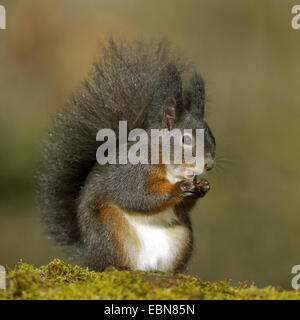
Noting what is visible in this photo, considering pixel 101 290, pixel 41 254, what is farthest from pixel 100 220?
pixel 41 254

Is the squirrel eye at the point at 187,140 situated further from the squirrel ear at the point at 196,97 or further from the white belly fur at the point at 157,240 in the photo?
the white belly fur at the point at 157,240

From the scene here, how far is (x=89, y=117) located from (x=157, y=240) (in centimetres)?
71

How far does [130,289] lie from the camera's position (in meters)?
1.47

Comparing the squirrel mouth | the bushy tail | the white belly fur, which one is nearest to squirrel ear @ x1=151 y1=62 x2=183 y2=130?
the bushy tail

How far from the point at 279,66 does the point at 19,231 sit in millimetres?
3334

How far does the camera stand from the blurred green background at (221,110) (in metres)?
5.18

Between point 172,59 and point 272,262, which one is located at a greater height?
point 172,59

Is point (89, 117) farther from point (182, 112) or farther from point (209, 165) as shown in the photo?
point (209, 165)

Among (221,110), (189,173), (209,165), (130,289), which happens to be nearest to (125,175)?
(189,173)

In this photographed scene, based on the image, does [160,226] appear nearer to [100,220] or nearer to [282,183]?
[100,220]

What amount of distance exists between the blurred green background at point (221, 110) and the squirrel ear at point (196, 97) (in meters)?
2.66

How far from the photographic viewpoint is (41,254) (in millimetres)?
4914

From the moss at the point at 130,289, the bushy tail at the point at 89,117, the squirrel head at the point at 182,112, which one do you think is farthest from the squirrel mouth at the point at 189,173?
the moss at the point at 130,289

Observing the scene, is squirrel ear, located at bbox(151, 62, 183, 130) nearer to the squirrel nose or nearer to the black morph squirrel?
the black morph squirrel
